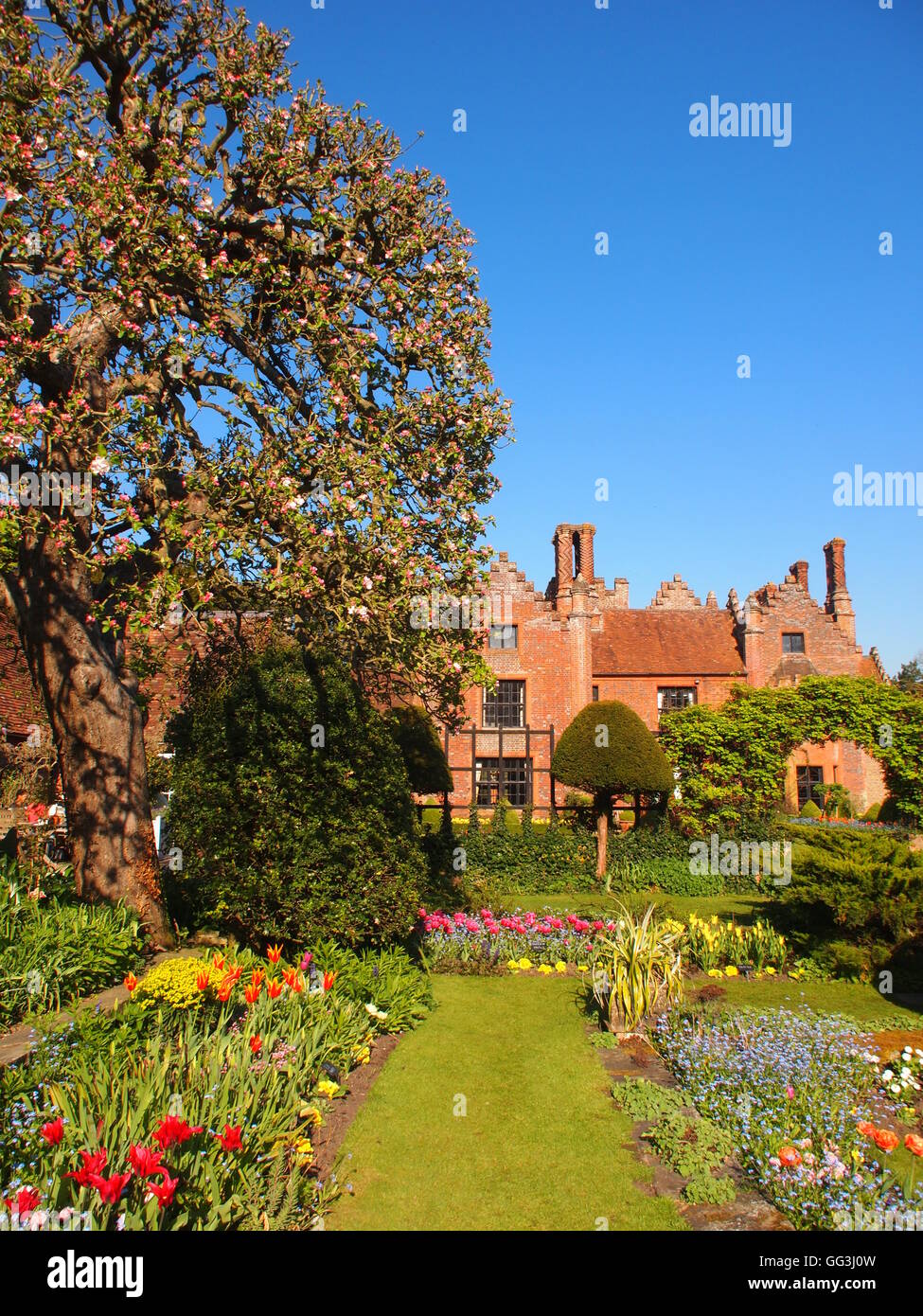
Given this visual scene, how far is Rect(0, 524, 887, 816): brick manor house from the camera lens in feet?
94.9

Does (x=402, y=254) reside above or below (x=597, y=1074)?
above

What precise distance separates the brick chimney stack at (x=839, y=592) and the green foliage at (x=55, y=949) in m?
34.2

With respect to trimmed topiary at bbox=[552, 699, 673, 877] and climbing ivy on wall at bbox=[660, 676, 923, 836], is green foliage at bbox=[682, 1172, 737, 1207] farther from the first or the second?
climbing ivy on wall at bbox=[660, 676, 923, 836]

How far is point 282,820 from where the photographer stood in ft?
27.4

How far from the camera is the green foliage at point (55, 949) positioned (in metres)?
6.59

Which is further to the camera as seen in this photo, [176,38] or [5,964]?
[176,38]

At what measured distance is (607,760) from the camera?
16.7m

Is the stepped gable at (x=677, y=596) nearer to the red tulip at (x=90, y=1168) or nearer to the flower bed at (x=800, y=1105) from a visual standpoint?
the flower bed at (x=800, y=1105)

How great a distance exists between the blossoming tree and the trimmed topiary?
8.00 meters

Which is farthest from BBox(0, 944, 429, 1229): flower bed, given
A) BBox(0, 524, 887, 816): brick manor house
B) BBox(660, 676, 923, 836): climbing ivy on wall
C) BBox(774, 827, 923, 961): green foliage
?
BBox(0, 524, 887, 816): brick manor house

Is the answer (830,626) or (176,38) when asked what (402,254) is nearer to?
(176,38)

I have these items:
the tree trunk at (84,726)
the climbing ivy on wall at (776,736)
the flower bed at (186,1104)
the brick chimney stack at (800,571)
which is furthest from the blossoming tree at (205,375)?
the brick chimney stack at (800,571)
